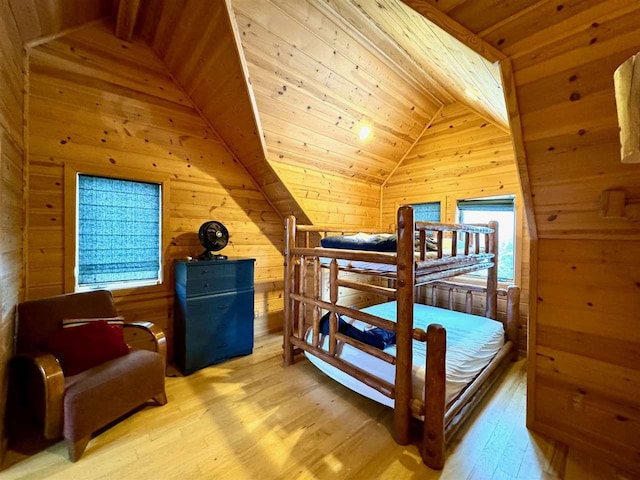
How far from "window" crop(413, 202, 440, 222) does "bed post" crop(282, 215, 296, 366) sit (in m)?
A: 2.01

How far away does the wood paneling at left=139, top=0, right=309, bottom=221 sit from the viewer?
203 cm

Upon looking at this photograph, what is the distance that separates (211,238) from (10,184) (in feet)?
4.54

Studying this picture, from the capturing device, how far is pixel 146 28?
2.45 metres

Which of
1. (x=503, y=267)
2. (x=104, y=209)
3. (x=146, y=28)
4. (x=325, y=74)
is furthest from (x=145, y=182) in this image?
(x=503, y=267)

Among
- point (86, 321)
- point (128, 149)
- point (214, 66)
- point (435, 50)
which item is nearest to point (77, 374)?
point (86, 321)

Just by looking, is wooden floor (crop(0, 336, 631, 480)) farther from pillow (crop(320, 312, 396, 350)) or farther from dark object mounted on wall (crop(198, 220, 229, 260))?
dark object mounted on wall (crop(198, 220, 229, 260))

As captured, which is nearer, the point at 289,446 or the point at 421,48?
the point at 289,446

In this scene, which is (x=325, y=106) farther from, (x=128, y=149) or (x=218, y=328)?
(x=218, y=328)

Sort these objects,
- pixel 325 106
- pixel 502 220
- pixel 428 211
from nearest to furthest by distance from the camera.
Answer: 1. pixel 325 106
2. pixel 502 220
3. pixel 428 211

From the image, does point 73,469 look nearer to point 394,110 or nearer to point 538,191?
Answer: point 538,191

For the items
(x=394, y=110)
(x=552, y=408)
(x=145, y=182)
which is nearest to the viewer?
(x=552, y=408)

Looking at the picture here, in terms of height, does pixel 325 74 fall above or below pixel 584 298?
above

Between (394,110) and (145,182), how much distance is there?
2.96 metres

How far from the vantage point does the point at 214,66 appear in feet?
7.63
